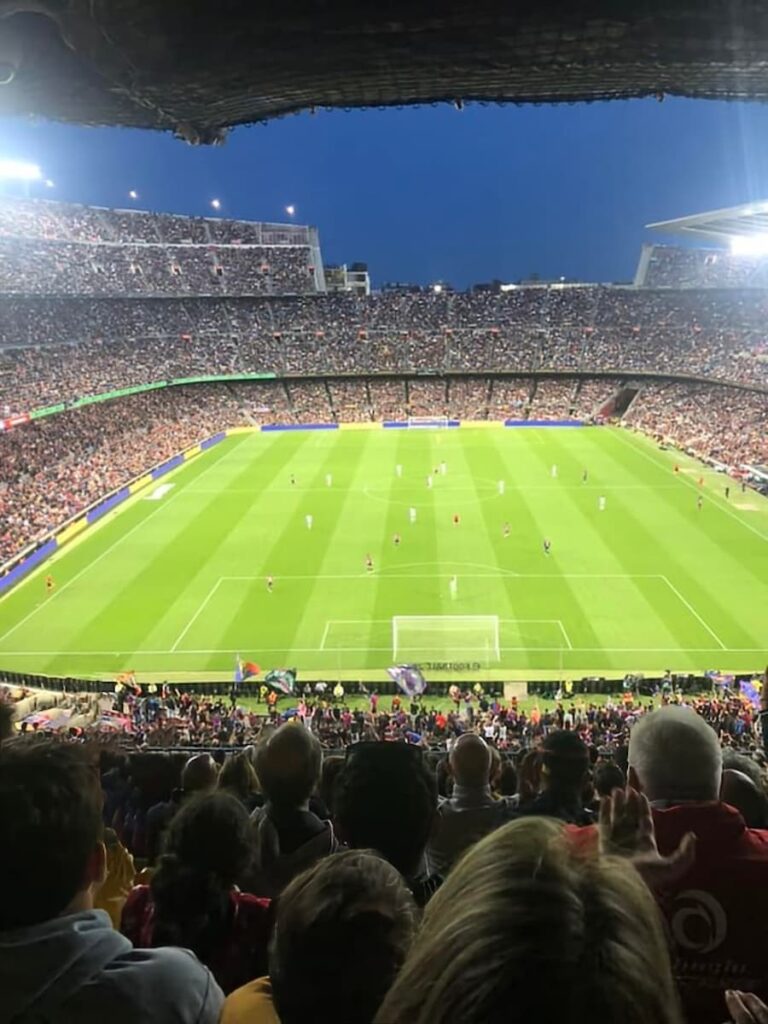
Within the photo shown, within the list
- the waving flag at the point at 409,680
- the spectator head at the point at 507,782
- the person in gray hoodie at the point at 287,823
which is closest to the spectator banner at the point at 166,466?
the waving flag at the point at 409,680

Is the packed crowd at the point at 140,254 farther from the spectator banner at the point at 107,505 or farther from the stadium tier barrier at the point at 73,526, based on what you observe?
the spectator banner at the point at 107,505

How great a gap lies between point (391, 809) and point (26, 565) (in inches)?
1469

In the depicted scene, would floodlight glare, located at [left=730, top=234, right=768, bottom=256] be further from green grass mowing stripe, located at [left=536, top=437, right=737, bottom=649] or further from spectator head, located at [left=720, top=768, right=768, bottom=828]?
spectator head, located at [left=720, top=768, right=768, bottom=828]

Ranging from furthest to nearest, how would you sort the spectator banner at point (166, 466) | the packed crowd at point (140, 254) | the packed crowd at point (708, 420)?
the packed crowd at point (140, 254) < the packed crowd at point (708, 420) < the spectator banner at point (166, 466)

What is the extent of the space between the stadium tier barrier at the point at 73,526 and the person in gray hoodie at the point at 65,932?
3559cm

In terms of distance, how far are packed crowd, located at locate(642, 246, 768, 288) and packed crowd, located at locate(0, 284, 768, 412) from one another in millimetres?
4747

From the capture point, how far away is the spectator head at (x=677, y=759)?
10.2 ft

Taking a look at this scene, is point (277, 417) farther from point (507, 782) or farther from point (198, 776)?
point (198, 776)

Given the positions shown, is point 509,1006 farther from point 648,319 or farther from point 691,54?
point 648,319

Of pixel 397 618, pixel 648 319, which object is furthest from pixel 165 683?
pixel 648 319

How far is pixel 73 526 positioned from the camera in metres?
42.3

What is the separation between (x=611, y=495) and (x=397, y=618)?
21.5 metres

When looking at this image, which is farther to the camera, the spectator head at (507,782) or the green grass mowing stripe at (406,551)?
the green grass mowing stripe at (406,551)

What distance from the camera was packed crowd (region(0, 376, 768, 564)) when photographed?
46.1 m
